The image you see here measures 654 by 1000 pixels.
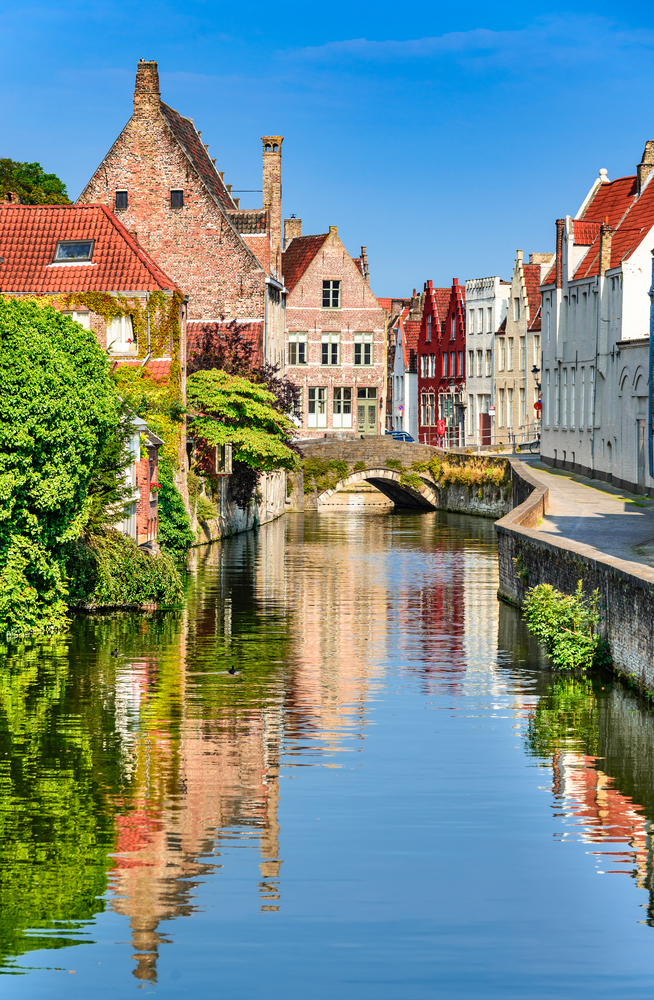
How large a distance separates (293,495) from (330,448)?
2962 millimetres

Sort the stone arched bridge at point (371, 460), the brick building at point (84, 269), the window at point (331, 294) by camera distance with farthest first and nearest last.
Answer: the window at point (331, 294) < the stone arched bridge at point (371, 460) < the brick building at point (84, 269)

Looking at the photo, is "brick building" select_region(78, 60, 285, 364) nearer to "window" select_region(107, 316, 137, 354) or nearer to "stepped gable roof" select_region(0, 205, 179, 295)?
"stepped gable roof" select_region(0, 205, 179, 295)

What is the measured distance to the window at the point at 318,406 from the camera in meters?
83.2

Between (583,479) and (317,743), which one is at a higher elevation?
(583,479)

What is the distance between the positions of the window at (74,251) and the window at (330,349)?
3961cm

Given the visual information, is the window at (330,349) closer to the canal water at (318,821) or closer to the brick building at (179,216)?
the brick building at (179,216)

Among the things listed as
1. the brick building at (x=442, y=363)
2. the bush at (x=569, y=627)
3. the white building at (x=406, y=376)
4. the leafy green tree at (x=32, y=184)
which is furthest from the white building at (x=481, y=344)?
the bush at (x=569, y=627)

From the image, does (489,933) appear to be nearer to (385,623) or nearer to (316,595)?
(385,623)

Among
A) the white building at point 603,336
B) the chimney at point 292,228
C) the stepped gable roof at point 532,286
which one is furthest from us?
the chimney at point 292,228

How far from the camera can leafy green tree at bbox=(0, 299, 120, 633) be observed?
24469 mm

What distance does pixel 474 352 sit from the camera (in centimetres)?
9488

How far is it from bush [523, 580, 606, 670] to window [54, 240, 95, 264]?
24666 millimetres

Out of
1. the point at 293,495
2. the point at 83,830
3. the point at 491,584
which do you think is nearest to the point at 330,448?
the point at 293,495

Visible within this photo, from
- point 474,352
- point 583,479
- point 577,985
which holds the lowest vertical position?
point 577,985
